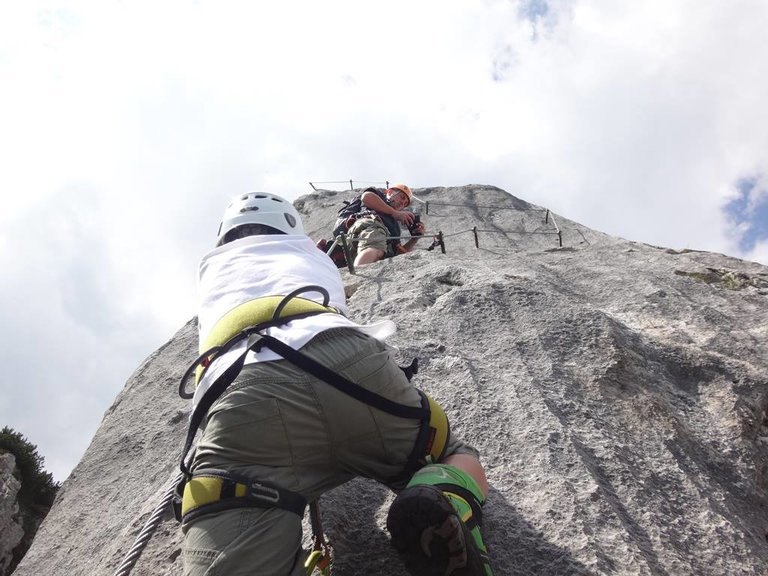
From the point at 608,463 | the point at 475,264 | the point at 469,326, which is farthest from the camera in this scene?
the point at 475,264

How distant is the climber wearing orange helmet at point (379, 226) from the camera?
9.42 m

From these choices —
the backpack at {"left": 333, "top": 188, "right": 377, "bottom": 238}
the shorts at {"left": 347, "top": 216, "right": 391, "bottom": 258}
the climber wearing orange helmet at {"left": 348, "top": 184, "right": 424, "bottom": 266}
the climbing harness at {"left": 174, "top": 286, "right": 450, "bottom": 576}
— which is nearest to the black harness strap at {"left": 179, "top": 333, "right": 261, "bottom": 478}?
the climbing harness at {"left": 174, "top": 286, "right": 450, "bottom": 576}

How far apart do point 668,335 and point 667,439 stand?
6.35 ft

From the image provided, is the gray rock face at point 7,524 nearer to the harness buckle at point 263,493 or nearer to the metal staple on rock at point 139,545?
the metal staple on rock at point 139,545

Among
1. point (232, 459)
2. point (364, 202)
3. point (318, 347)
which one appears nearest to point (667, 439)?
point (318, 347)

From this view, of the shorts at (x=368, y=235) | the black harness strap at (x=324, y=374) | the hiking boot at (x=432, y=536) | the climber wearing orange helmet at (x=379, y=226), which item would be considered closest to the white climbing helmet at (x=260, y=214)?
the black harness strap at (x=324, y=374)

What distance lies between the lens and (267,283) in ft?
10.2

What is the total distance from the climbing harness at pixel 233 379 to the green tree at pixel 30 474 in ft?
46.0

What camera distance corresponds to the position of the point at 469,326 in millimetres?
5434

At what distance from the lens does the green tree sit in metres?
14.6

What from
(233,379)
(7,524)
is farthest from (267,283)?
(7,524)

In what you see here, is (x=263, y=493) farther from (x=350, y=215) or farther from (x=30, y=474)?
(x=30, y=474)

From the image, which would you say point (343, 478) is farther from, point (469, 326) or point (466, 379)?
point (469, 326)

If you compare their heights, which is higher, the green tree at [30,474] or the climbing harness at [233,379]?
the climbing harness at [233,379]
